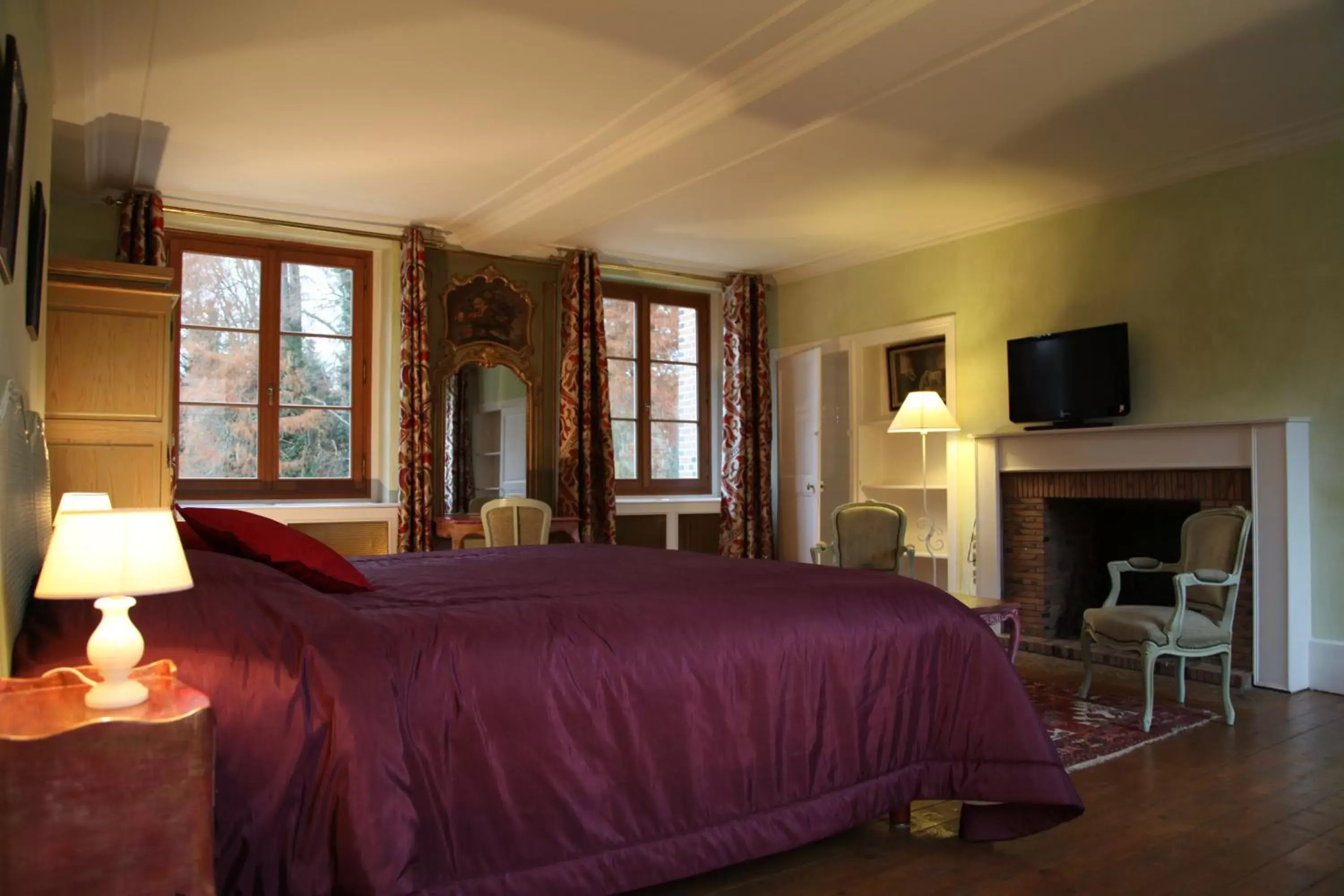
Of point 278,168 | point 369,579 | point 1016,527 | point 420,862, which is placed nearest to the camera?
point 420,862

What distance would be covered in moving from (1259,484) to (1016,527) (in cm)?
151

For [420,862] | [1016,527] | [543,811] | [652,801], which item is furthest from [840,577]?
[1016,527]

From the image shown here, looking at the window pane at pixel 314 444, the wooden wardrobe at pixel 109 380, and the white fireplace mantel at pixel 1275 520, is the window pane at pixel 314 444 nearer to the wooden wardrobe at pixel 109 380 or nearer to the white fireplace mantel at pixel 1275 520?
the wooden wardrobe at pixel 109 380

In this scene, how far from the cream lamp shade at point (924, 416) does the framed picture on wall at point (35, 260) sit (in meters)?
4.52

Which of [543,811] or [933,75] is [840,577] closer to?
[543,811]

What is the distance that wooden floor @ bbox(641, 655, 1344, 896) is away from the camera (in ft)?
7.76

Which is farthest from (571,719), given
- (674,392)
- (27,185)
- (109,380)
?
(674,392)

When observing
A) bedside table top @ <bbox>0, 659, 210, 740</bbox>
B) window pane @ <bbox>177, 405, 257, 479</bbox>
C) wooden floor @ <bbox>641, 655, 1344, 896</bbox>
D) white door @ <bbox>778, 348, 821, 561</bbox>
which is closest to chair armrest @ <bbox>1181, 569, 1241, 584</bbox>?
wooden floor @ <bbox>641, 655, 1344, 896</bbox>

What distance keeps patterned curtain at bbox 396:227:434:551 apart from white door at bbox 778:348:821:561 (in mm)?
2873

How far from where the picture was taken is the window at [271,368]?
5957mm

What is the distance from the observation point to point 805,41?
12.2ft

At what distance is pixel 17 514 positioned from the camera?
198 cm

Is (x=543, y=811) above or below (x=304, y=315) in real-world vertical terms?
below

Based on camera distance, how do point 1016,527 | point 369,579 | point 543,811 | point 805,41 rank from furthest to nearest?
1. point 1016,527
2. point 805,41
3. point 369,579
4. point 543,811
